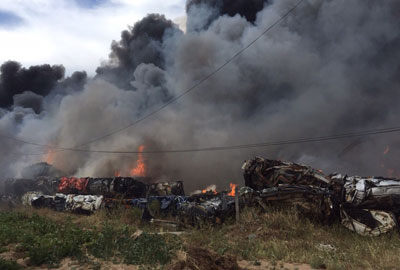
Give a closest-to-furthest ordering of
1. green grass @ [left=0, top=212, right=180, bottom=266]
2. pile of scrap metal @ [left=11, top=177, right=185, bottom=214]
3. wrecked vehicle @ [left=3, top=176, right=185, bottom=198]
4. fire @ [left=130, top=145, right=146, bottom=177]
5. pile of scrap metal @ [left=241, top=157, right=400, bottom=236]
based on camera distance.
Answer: green grass @ [left=0, top=212, right=180, bottom=266] → pile of scrap metal @ [left=241, top=157, right=400, bottom=236] → pile of scrap metal @ [left=11, top=177, right=185, bottom=214] → wrecked vehicle @ [left=3, top=176, right=185, bottom=198] → fire @ [left=130, top=145, right=146, bottom=177]

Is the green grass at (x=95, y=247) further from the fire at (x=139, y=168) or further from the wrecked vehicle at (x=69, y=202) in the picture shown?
the fire at (x=139, y=168)

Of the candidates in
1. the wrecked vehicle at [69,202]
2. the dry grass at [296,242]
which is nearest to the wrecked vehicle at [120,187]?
the wrecked vehicle at [69,202]

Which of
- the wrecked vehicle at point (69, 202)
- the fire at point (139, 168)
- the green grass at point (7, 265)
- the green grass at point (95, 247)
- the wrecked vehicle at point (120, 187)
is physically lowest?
the green grass at point (7, 265)

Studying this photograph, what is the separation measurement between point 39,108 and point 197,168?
50778mm

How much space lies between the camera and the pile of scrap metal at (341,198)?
36.9 ft

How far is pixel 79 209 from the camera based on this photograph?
18859 mm

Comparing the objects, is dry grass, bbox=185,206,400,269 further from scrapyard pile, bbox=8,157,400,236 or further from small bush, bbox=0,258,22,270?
small bush, bbox=0,258,22,270

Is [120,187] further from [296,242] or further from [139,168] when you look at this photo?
[139,168]

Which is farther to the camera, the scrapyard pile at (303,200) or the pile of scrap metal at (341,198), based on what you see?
the scrapyard pile at (303,200)

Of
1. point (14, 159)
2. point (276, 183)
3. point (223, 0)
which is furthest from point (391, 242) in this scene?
point (14, 159)

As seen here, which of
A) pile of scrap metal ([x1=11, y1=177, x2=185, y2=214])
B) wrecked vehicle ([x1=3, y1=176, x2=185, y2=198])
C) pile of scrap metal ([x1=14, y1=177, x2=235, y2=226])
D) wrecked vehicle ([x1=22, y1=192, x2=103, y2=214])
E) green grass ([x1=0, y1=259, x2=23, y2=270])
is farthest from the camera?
wrecked vehicle ([x1=3, y1=176, x2=185, y2=198])

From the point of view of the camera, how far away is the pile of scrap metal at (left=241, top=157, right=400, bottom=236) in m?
11.2

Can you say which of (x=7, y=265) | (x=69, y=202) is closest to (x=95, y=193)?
(x=69, y=202)

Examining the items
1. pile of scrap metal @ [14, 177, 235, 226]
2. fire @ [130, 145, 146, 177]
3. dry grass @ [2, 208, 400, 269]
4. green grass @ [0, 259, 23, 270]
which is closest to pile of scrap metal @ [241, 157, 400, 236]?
dry grass @ [2, 208, 400, 269]
